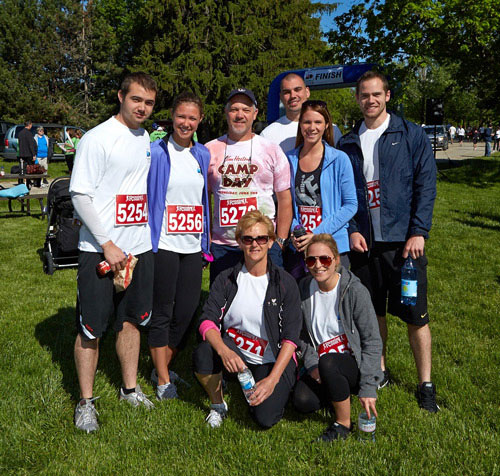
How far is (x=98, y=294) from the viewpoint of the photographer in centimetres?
310

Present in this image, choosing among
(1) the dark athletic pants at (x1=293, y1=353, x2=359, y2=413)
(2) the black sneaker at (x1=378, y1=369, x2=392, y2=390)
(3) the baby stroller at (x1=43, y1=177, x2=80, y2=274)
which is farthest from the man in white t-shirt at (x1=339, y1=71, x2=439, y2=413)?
(3) the baby stroller at (x1=43, y1=177, x2=80, y2=274)

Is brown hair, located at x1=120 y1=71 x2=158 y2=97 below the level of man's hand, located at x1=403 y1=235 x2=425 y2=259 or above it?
above

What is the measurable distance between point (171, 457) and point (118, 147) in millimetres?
2000

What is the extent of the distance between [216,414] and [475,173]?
2007 centimetres

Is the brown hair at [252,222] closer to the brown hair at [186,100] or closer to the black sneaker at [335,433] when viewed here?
the brown hair at [186,100]

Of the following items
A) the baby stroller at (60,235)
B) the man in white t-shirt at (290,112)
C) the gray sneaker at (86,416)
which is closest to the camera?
the gray sneaker at (86,416)

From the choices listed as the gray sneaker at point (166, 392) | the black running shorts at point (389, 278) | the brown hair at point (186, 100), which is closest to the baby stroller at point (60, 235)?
the gray sneaker at point (166, 392)

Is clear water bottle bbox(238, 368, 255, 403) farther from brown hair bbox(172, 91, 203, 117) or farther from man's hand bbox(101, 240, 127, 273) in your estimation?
brown hair bbox(172, 91, 203, 117)

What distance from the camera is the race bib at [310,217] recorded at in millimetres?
3607

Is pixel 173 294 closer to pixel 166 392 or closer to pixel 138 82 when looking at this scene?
pixel 166 392

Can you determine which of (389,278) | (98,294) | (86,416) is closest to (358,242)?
(389,278)

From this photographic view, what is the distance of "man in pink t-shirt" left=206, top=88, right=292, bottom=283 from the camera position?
3.53 m

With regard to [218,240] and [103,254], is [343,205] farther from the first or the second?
[103,254]

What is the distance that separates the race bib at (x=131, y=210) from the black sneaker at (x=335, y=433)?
6.15 ft
